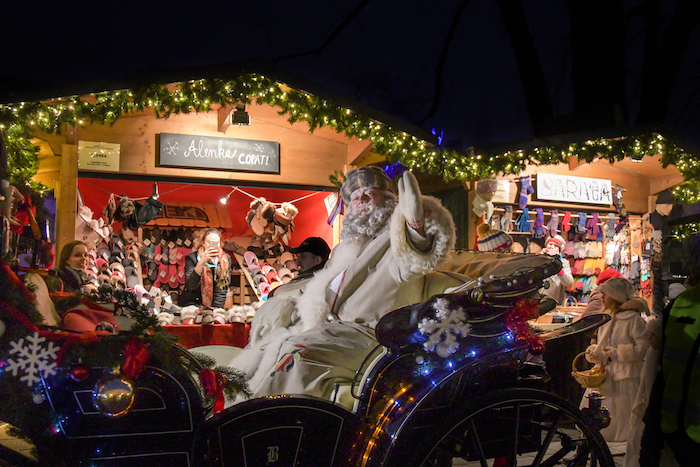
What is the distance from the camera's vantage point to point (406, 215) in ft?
7.43

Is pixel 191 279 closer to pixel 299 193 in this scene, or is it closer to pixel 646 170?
pixel 299 193

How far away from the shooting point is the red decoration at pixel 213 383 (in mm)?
1720

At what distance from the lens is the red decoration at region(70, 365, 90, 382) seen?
4.96ft

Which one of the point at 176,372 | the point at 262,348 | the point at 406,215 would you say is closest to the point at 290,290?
the point at 262,348

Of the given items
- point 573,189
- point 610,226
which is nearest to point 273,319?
point 573,189

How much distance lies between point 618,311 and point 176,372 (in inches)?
143

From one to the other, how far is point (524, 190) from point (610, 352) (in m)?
3.44

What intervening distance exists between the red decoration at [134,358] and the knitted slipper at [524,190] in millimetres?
6273

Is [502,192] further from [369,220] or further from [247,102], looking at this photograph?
[369,220]

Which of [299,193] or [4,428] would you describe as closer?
[4,428]

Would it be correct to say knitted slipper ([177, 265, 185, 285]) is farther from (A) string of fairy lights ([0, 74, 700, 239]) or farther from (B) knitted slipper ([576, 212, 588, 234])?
(B) knitted slipper ([576, 212, 588, 234])

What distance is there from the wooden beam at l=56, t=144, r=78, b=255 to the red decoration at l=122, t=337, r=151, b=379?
320 cm

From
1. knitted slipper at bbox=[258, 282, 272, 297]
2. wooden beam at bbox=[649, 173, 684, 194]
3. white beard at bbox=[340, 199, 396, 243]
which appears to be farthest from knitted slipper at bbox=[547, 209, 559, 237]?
white beard at bbox=[340, 199, 396, 243]

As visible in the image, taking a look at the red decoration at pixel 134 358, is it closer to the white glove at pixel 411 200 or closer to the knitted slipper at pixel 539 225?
the white glove at pixel 411 200
